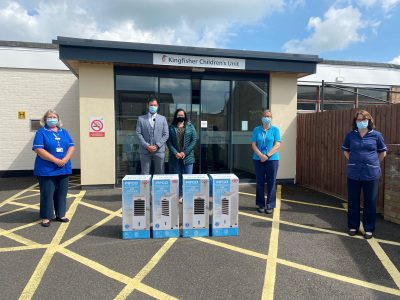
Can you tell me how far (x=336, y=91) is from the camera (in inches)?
471

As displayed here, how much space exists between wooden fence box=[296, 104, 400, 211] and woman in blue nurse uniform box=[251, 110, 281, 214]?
2.13m

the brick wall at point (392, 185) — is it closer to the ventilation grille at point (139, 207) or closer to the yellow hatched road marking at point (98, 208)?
the ventilation grille at point (139, 207)

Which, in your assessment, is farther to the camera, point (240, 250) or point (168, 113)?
point (168, 113)

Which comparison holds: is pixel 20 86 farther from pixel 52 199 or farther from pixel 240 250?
pixel 240 250

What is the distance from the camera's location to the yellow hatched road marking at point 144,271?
279cm

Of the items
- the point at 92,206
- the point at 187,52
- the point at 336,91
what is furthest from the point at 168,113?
the point at 336,91

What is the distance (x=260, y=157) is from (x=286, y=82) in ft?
12.9

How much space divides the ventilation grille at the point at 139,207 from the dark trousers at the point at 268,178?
2.29m

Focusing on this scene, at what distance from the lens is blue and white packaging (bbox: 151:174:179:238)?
404cm

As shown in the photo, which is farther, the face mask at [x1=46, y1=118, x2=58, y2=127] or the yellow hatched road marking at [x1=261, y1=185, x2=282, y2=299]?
the face mask at [x1=46, y1=118, x2=58, y2=127]

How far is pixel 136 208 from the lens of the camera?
4023mm

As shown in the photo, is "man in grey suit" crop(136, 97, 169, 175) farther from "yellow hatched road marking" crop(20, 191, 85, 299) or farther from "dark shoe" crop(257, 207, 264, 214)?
"dark shoe" crop(257, 207, 264, 214)

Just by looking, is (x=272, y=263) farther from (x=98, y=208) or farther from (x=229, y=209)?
(x=98, y=208)

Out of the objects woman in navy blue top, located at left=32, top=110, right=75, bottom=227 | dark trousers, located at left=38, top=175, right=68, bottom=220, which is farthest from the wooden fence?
dark trousers, located at left=38, top=175, right=68, bottom=220
